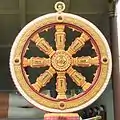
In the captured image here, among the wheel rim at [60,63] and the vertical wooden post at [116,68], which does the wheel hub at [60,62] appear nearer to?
the wheel rim at [60,63]

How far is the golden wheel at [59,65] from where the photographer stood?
1.43 m

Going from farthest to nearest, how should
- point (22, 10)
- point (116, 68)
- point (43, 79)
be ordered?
point (22, 10) → point (116, 68) → point (43, 79)

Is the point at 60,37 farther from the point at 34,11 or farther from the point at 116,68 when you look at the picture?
the point at 34,11

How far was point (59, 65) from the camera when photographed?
145 centimetres

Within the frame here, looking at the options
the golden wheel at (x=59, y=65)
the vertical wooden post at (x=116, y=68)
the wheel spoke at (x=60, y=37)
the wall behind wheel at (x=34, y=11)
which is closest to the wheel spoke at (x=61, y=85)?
the golden wheel at (x=59, y=65)

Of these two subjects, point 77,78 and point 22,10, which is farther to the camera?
point 22,10

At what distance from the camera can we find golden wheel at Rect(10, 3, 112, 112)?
4.68 ft

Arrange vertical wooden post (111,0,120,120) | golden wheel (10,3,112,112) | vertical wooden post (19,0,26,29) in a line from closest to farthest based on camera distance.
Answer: golden wheel (10,3,112,112)
vertical wooden post (111,0,120,120)
vertical wooden post (19,0,26,29)

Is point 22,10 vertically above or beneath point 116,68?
above

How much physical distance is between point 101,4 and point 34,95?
170cm

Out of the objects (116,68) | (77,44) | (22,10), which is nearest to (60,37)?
(77,44)

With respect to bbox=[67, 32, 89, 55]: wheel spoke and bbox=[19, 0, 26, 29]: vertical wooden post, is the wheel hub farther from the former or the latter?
bbox=[19, 0, 26, 29]: vertical wooden post

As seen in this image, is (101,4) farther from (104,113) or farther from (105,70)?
(105,70)

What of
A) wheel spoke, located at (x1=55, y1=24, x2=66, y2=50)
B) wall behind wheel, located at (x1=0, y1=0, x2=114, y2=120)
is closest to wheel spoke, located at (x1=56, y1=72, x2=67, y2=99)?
wheel spoke, located at (x1=55, y1=24, x2=66, y2=50)
